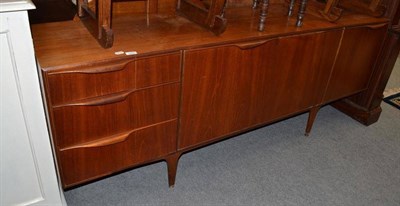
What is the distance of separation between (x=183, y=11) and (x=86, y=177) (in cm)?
86

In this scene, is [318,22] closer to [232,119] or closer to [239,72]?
[239,72]

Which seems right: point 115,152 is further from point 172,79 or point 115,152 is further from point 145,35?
point 145,35

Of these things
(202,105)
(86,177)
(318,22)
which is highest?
(318,22)

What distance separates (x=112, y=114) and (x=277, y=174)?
0.98 m

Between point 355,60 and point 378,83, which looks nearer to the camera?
point 355,60

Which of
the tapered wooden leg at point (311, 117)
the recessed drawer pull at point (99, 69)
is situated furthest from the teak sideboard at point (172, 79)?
the tapered wooden leg at point (311, 117)

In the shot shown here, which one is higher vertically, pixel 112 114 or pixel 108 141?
pixel 112 114

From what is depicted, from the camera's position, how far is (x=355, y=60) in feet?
6.35

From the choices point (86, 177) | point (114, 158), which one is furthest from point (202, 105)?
point (86, 177)

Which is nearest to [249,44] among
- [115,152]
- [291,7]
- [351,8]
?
[291,7]

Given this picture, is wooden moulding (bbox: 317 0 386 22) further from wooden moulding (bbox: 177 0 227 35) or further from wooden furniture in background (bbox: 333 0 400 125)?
wooden moulding (bbox: 177 0 227 35)

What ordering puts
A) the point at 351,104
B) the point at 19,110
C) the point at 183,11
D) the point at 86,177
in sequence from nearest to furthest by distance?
the point at 19,110 < the point at 86,177 < the point at 183,11 < the point at 351,104

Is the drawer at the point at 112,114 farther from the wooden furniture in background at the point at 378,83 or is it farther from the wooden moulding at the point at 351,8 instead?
the wooden furniture in background at the point at 378,83

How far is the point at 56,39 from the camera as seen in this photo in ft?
3.87
